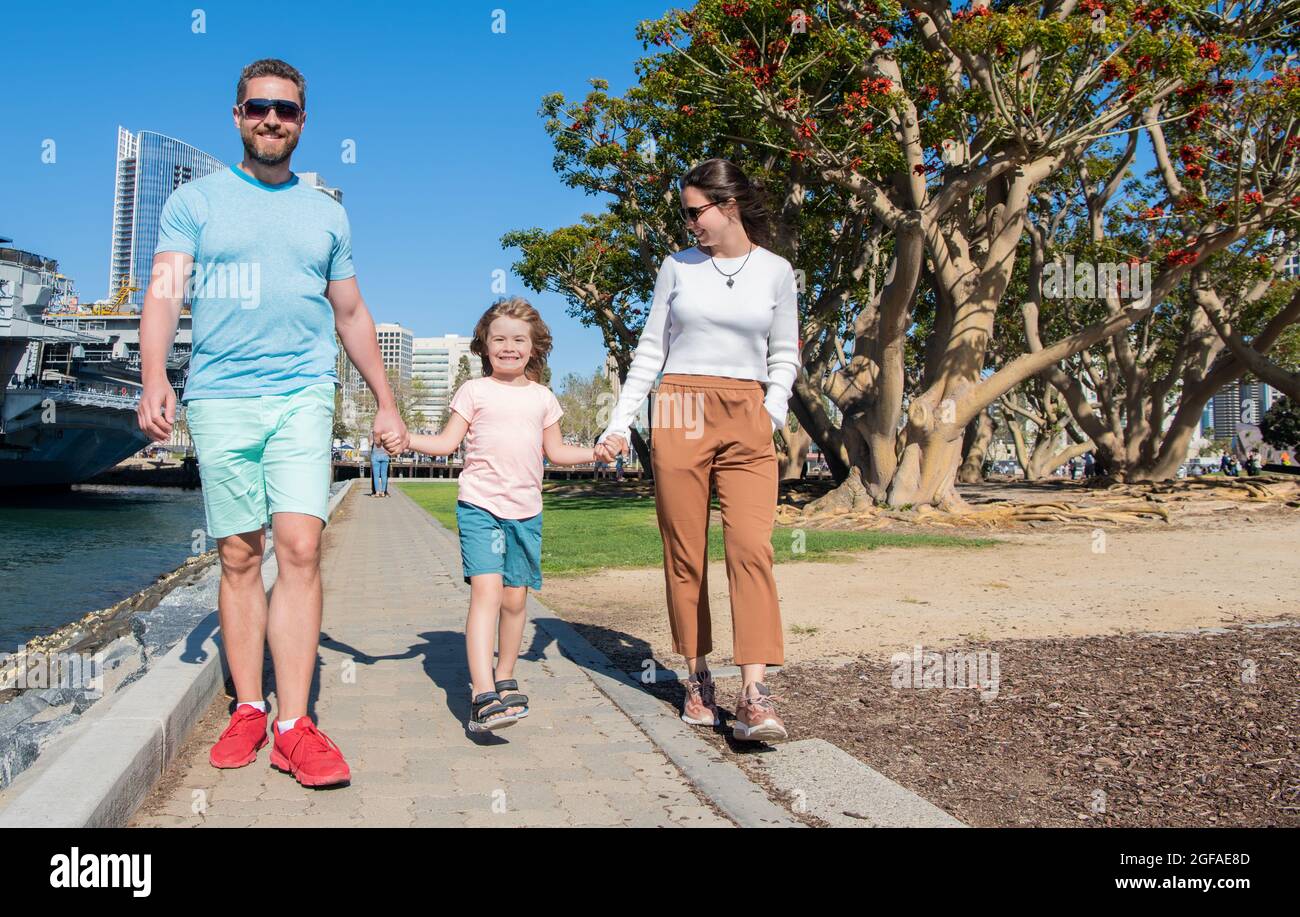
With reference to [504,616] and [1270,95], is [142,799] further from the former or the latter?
[1270,95]

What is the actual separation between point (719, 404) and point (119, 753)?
8.05ft

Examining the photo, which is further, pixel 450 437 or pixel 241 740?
pixel 450 437

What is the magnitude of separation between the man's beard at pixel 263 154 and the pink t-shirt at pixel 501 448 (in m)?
1.12

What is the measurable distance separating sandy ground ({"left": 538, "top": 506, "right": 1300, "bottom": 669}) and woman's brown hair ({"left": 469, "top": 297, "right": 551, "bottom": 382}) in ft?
6.15

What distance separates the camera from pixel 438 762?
3.73 m

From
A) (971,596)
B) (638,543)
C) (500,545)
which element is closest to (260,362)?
(500,545)

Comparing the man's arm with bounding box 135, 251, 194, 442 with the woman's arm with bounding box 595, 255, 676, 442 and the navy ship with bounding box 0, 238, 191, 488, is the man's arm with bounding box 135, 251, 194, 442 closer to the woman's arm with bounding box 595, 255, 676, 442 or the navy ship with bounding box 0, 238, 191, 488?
the woman's arm with bounding box 595, 255, 676, 442

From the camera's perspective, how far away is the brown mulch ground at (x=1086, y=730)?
3158 millimetres

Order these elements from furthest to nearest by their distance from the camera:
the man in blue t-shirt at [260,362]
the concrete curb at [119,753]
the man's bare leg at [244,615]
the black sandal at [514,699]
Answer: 1. the black sandal at [514,699]
2. the man's bare leg at [244,615]
3. the man in blue t-shirt at [260,362]
4. the concrete curb at [119,753]

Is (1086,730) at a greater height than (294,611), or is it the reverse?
(294,611)

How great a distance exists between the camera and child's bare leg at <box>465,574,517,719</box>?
13.3 feet

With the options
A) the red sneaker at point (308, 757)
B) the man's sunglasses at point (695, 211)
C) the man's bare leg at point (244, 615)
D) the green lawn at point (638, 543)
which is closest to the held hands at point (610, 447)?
the man's sunglasses at point (695, 211)

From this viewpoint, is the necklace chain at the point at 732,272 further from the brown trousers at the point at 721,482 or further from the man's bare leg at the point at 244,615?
the man's bare leg at the point at 244,615

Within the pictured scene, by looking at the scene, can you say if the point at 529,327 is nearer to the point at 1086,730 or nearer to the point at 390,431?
the point at 390,431
